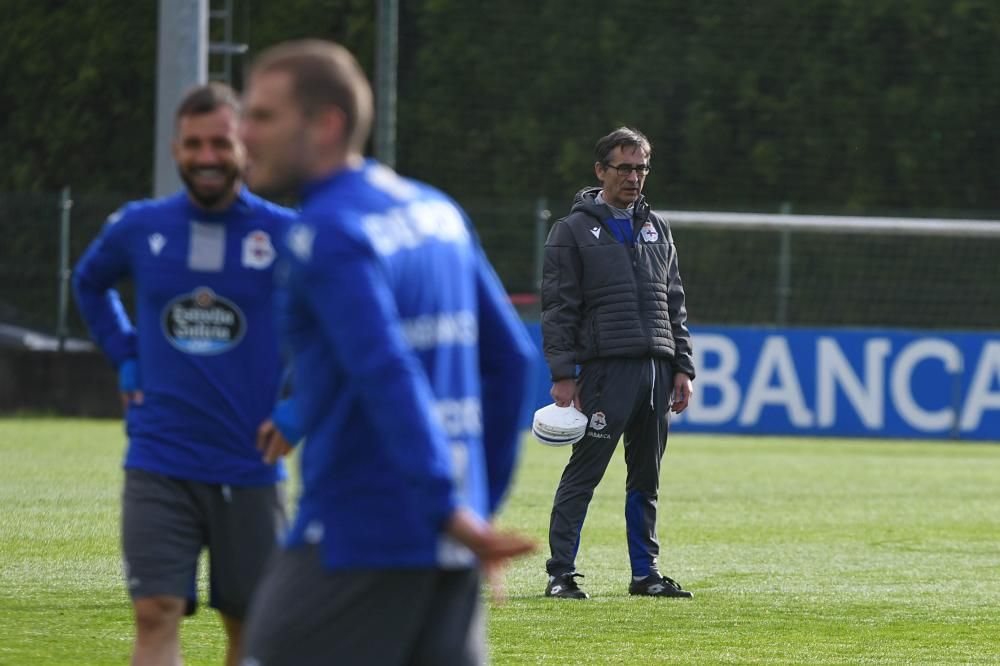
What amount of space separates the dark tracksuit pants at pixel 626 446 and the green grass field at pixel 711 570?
0.29m

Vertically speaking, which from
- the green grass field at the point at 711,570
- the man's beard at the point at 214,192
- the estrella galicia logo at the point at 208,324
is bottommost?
the green grass field at the point at 711,570

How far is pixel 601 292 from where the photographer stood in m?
8.36

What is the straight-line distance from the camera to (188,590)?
5.02 meters

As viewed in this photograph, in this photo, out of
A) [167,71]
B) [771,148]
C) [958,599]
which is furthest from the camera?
[771,148]

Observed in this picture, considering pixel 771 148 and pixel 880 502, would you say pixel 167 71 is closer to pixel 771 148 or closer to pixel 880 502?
pixel 880 502

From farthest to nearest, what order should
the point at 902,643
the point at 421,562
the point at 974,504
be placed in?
the point at 974,504
the point at 902,643
the point at 421,562

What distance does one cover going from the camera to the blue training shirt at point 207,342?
16.5 ft

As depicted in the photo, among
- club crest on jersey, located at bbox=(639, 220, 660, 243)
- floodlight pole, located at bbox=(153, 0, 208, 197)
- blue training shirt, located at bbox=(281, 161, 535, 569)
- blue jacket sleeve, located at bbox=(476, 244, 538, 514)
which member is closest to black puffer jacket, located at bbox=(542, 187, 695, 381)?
club crest on jersey, located at bbox=(639, 220, 660, 243)

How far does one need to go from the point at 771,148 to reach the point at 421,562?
25.6 m

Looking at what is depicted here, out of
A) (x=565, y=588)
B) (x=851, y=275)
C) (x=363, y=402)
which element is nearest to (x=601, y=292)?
(x=565, y=588)

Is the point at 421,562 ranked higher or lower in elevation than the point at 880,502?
higher

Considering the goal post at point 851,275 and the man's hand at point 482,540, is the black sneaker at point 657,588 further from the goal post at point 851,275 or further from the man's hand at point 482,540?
the goal post at point 851,275

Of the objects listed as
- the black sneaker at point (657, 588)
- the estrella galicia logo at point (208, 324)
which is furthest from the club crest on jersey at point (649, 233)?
the estrella galicia logo at point (208, 324)

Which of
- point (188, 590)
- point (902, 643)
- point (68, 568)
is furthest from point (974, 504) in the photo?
point (188, 590)
